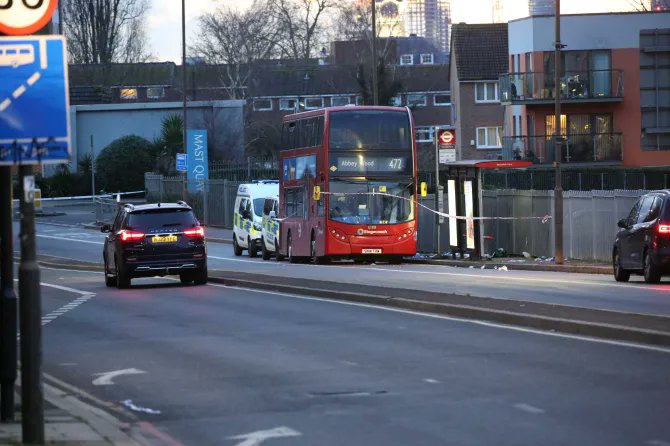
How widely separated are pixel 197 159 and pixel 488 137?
24005 millimetres

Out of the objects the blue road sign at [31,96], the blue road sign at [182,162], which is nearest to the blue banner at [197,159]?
the blue road sign at [182,162]

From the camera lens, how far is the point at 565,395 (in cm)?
1102

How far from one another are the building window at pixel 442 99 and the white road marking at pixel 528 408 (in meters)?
104

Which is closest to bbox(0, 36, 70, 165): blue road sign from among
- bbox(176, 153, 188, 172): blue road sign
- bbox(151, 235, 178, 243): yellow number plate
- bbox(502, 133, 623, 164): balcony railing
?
bbox(151, 235, 178, 243): yellow number plate

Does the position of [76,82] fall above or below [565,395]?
above

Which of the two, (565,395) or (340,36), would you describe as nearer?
Answer: (565,395)

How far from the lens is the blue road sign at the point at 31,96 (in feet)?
27.7

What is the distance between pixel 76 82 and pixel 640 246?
8238cm

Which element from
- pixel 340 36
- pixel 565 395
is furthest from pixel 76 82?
pixel 565 395

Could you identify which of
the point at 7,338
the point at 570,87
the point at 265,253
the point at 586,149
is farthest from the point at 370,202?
the point at 7,338

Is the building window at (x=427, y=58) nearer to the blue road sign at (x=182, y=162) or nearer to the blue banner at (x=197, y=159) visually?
the blue banner at (x=197, y=159)

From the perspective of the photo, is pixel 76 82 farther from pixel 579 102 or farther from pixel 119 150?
pixel 579 102

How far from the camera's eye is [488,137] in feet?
279

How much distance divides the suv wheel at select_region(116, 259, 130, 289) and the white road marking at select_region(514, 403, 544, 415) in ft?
59.7
